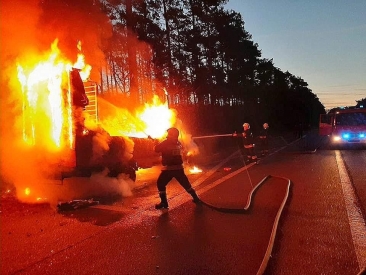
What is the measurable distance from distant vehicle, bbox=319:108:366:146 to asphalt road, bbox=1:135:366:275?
15.8 meters

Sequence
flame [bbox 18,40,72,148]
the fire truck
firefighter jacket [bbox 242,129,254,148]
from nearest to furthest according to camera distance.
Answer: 1. the fire truck
2. flame [bbox 18,40,72,148]
3. firefighter jacket [bbox 242,129,254,148]

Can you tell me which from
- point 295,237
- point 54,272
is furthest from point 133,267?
point 295,237

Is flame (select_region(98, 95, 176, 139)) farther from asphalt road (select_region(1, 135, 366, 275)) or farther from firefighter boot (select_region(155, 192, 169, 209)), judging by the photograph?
firefighter boot (select_region(155, 192, 169, 209))

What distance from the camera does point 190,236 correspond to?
18.0 ft

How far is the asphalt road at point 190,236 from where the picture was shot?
4.39 metres

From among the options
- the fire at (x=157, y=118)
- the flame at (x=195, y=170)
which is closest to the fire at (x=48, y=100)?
the fire at (x=157, y=118)

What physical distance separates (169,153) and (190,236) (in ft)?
7.50

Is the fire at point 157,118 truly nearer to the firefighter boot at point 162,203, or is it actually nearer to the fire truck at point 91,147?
the fire truck at point 91,147

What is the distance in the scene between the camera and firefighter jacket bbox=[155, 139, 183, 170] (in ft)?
24.4

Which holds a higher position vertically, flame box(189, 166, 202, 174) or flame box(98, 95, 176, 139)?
flame box(98, 95, 176, 139)

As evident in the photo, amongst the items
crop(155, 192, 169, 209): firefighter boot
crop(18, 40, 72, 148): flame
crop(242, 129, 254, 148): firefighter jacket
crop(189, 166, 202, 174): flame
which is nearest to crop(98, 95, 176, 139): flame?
crop(189, 166, 202, 174): flame

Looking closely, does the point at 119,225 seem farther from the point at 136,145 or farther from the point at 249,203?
the point at 136,145

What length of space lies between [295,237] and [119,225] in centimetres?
275

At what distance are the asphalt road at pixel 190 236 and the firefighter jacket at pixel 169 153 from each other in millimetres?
817
